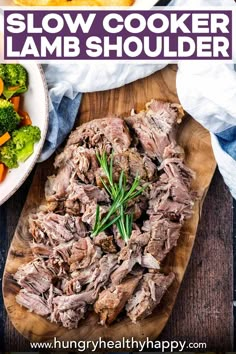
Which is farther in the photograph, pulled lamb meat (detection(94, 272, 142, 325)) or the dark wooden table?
the dark wooden table

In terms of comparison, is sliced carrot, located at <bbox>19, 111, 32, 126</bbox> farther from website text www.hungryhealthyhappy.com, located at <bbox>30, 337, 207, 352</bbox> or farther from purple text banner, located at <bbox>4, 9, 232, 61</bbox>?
website text www.hungryhealthyhappy.com, located at <bbox>30, 337, 207, 352</bbox>

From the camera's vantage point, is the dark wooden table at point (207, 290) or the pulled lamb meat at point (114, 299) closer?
the pulled lamb meat at point (114, 299)

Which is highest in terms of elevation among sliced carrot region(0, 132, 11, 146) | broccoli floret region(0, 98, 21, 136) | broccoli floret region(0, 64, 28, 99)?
broccoli floret region(0, 64, 28, 99)

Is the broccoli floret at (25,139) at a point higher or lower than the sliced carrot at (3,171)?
higher

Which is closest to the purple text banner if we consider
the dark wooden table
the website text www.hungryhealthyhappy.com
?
the dark wooden table

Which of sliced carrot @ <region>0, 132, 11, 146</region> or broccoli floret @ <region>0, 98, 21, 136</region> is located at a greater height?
broccoli floret @ <region>0, 98, 21, 136</region>

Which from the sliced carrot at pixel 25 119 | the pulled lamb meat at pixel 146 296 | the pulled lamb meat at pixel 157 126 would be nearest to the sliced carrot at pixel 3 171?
the sliced carrot at pixel 25 119

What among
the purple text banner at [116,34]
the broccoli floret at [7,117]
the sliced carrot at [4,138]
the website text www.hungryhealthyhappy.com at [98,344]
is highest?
the purple text banner at [116,34]

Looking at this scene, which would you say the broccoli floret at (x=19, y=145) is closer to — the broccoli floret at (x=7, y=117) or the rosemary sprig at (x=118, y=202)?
the broccoli floret at (x=7, y=117)
